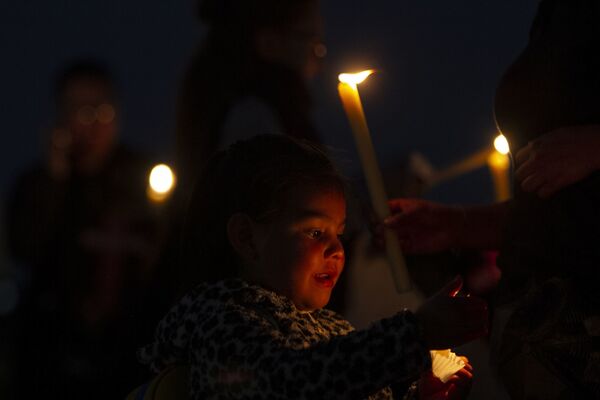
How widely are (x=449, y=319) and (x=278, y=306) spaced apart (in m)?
0.33

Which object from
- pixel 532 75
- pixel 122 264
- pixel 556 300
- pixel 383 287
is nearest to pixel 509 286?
pixel 556 300

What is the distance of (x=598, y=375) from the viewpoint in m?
1.44

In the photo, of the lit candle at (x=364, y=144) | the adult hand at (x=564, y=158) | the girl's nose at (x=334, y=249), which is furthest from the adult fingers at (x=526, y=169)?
the girl's nose at (x=334, y=249)

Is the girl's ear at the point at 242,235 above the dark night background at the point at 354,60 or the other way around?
the other way around

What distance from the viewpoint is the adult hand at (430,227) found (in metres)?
2.02

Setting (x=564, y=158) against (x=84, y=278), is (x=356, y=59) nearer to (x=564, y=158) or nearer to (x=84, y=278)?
(x=84, y=278)

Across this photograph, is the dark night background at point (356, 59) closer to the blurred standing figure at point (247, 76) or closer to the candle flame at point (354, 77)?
the blurred standing figure at point (247, 76)

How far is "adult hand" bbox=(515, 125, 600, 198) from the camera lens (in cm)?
152

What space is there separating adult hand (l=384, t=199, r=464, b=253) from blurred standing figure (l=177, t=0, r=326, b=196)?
0.41 meters

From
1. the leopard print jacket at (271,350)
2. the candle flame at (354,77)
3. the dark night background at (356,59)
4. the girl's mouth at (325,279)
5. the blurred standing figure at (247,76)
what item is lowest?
the leopard print jacket at (271,350)

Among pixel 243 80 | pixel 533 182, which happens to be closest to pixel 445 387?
pixel 533 182

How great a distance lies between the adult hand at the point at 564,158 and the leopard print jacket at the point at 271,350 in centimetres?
37

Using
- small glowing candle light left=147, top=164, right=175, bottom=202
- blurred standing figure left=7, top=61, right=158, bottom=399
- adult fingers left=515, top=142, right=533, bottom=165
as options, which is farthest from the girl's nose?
blurred standing figure left=7, top=61, right=158, bottom=399

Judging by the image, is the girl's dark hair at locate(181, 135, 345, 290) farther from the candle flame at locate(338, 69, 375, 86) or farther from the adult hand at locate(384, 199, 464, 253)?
the adult hand at locate(384, 199, 464, 253)
